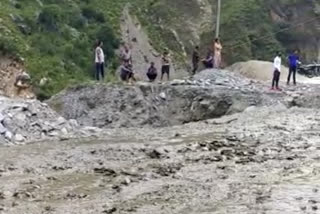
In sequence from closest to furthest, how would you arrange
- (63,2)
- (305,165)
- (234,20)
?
(305,165) < (63,2) < (234,20)

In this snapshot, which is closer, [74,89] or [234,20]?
[74,89]

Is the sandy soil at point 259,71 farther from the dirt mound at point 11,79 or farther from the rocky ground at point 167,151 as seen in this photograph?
the dirt mound at point 11,79

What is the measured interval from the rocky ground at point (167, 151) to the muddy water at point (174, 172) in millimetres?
24

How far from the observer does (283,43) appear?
192ft

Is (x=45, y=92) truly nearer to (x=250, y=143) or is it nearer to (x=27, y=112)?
(x=27, y=112)

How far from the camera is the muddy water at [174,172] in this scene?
525 inches

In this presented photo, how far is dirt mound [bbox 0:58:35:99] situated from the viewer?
3400cm

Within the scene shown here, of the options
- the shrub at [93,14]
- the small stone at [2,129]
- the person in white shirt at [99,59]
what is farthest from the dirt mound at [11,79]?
the small stone at [2,129]

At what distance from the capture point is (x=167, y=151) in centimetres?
1873

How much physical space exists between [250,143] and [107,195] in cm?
667

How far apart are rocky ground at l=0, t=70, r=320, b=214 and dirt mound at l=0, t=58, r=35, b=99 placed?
249 inches

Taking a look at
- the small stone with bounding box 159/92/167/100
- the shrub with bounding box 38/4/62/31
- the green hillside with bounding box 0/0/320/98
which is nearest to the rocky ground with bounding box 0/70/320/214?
the small stone with bounding box 159/92/167/100

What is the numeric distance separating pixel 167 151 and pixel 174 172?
2613 mm

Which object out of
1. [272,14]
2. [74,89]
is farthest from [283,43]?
[74,89]
